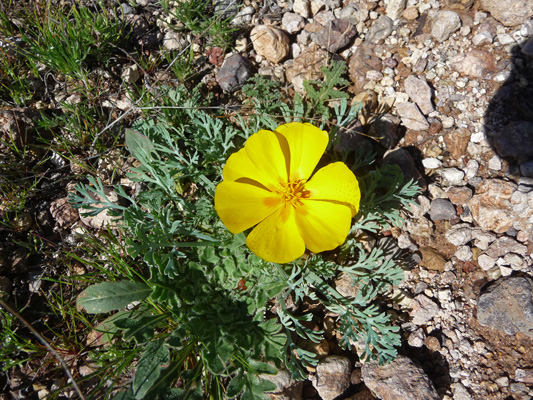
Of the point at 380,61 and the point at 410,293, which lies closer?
the point at 410,293

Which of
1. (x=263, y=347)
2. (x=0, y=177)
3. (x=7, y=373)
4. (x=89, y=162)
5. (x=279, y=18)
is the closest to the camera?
(x=263, y=347)

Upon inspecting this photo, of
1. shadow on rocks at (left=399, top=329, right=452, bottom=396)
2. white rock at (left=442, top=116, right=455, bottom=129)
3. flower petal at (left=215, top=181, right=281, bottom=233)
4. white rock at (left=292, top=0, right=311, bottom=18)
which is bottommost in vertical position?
shadow on rocks at (left=399, top=329, right=452, bottom=396)

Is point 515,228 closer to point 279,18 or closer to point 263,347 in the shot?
point 263,347

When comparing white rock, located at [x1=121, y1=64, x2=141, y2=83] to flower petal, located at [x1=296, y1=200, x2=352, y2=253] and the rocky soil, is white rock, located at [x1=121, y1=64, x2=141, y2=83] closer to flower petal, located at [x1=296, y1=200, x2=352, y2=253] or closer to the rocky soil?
the rocky soil

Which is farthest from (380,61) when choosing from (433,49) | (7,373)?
(7,373)

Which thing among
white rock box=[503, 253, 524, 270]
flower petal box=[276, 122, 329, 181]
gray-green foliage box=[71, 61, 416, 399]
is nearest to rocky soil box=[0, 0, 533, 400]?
white rock box=[503, 253, 524, 270]

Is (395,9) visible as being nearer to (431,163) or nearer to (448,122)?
(448,122)

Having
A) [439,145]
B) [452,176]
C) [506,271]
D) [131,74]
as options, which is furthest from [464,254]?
[131,74]
